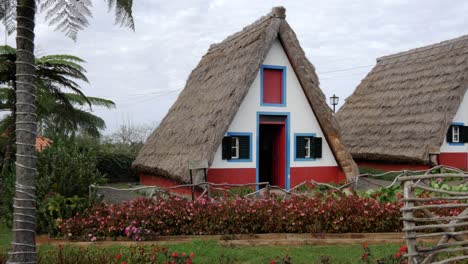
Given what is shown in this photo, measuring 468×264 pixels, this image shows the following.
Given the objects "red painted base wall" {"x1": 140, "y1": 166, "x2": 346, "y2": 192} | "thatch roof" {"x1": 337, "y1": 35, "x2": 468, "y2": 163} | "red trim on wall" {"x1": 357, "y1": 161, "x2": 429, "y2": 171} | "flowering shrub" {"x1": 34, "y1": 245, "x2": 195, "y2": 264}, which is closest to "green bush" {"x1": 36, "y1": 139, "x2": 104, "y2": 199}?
A: "flowering shrub" {"x1": 34, "y1": 245, "x2": 195, "y2": 264}

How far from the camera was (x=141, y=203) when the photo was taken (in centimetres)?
878

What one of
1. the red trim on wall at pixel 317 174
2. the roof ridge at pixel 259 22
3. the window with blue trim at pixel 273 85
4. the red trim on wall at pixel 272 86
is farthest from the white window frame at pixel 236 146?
the roof ridge at pixel 259 22

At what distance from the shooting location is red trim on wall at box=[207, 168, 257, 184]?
12898 millimetres

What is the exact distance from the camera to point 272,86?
13.9m

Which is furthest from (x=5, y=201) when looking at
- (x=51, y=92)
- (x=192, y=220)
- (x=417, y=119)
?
(x=417, y=119)

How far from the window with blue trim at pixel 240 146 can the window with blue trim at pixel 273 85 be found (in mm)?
1149

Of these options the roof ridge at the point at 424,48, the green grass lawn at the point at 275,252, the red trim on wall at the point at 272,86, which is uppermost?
the roof ridge at the point at 424,48

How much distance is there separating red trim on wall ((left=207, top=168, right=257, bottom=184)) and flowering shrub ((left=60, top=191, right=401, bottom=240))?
14.3 ft

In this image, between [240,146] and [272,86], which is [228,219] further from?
[272,86]

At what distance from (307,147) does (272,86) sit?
2.20 metres

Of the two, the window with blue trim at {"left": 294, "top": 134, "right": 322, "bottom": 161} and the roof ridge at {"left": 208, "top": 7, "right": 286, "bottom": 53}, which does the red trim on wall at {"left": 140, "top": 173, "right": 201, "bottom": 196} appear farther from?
the roof ridge at {"left": 208, "top": 7, "right": 286, "bottom": 53}

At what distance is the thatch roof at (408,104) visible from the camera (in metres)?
17.5

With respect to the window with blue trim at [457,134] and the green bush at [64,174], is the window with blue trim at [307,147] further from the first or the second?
the window with blue trim at [457,134]

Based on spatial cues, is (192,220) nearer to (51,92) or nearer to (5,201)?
(5,201)
